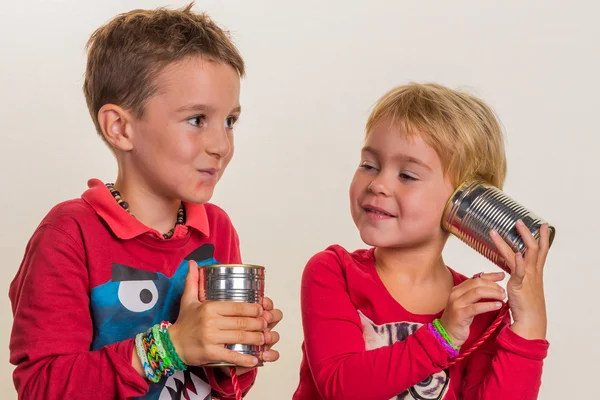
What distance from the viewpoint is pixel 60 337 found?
5.73 ft

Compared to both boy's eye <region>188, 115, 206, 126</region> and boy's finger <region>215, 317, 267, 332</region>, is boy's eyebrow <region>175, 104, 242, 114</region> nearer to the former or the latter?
boy's eye <region>188, 115, 206, 126</region>

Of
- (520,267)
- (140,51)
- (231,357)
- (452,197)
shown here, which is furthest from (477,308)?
(140,51)

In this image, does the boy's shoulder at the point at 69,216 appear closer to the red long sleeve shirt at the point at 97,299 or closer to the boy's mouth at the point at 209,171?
the red long sleeve shirt at the point at 97,299

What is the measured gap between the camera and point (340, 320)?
6.47ft

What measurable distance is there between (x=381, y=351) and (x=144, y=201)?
1.87ft

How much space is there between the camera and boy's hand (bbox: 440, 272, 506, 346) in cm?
186

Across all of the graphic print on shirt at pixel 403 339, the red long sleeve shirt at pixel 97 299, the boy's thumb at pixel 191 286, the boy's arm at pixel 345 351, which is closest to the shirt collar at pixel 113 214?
the red long sleeve shirt at pixel 97 299

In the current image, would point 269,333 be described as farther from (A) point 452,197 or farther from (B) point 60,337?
(A) point 452,197

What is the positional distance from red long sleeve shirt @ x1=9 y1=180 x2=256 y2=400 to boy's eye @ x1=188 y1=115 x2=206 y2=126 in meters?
0.22

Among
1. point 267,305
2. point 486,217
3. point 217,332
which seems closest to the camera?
point 217,332

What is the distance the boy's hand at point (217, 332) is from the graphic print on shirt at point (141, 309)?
0.17m

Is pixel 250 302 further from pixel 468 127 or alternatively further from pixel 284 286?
pixel 284 286

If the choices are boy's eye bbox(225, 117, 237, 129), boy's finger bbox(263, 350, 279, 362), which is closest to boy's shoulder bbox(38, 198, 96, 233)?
boy's eye bbox(225, 117, 237, 129)

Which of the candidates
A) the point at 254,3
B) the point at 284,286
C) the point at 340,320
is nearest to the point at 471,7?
the point at 254,3
